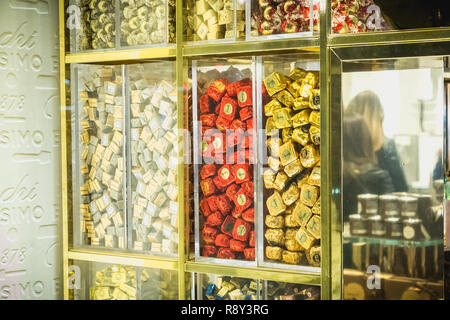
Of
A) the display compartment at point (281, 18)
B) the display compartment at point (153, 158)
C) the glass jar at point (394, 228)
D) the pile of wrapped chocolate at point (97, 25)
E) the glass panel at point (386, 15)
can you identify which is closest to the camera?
the glass panel at point (386, 15)

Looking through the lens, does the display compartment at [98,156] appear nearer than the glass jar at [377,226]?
No

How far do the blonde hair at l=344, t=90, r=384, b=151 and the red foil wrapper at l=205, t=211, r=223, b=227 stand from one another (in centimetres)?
87

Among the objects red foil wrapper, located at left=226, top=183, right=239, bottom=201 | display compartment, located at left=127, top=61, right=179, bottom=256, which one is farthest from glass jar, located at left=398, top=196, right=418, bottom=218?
display compartment, located at left=127, top=61, right=179, bottom=256

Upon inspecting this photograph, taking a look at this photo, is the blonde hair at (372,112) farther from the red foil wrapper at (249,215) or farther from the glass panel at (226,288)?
the glass panel at (226,288)

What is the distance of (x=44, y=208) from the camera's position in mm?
3711

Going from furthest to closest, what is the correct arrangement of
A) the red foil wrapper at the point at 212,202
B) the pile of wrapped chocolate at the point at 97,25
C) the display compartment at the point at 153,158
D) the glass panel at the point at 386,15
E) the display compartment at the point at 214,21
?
the pile of wrapped chocolate at the point at 97,25
the display compartment at the point at 153,158
the red foil wrapper at the point at 212,202
the display compartment at the point at 214,21
the glass panel at the point at 386,15

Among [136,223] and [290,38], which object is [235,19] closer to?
[290,38]

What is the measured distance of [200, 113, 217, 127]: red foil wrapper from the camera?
3.30m

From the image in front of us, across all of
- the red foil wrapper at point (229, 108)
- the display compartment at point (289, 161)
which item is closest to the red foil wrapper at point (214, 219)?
the display compartment at point (289, 161)

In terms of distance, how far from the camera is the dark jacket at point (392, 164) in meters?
2.85

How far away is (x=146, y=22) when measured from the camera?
11.3 ft

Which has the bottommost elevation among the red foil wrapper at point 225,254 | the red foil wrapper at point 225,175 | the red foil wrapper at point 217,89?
the red foil wrapper at point 225,254

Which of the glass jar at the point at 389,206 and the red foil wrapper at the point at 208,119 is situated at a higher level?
the red foil wrapper at the point at 208,119

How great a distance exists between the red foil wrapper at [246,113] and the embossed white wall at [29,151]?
118 cm
